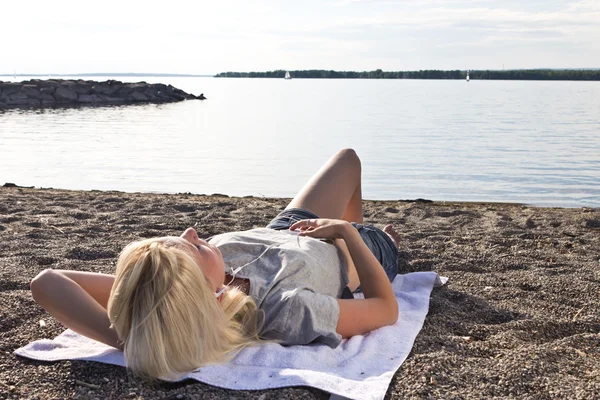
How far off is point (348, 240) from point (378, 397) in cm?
86

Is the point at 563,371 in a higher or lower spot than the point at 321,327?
lower

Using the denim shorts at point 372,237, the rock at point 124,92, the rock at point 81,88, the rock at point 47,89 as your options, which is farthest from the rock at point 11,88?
the denim shorts at point 372,237

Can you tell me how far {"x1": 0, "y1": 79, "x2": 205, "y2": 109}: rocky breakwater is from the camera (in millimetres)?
29578

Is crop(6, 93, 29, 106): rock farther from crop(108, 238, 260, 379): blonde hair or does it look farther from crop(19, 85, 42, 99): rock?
crop(108, 238, 260, 379): blonde hair

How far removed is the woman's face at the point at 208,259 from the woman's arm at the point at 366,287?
0.60 m

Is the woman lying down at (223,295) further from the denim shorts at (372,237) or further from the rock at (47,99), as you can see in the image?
the rock at (47,99)

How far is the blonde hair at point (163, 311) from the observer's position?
228 centimetres

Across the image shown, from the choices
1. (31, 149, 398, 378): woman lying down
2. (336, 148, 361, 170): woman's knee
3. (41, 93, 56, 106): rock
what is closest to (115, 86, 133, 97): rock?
(41, 93, 56, 106): rock

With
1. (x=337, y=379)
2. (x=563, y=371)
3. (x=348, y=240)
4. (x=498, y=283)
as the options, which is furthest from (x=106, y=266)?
(x=563, y=371)

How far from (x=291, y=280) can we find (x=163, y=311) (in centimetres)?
69

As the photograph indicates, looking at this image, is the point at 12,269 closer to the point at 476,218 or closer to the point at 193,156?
the point at 476,218

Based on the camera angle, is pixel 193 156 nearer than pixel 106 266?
No

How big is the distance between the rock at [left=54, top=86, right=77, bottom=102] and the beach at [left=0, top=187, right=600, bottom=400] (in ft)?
83.9

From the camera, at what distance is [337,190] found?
3.78 meters
